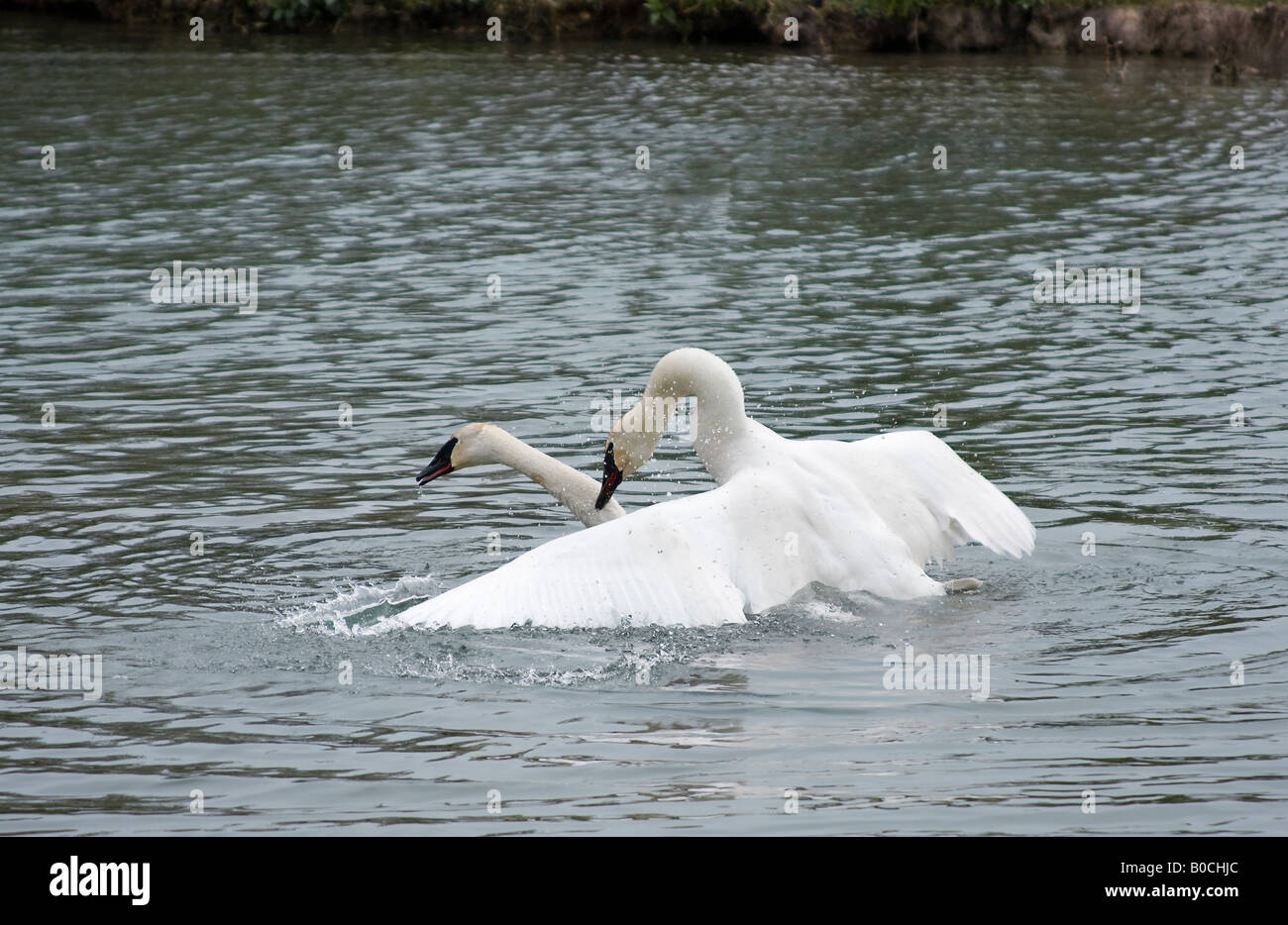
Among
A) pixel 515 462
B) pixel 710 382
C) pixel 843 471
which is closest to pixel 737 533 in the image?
pixel 843 471

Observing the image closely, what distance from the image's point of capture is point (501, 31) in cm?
4497

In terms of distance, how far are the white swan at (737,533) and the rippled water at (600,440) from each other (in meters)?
0.30

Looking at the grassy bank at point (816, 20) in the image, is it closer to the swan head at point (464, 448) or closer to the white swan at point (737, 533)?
the swan head at point (464, 448)

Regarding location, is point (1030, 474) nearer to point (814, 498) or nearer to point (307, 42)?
point (814, 498)

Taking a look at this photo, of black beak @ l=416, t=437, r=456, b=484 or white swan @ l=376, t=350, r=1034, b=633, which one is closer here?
white swan @ l=376, t=350, r=1034, b=633

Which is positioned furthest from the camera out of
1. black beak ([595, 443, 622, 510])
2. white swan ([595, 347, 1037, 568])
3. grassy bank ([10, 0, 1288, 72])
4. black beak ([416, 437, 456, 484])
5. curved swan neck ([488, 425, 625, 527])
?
grassy bank ([10, 0, 1288, 72])

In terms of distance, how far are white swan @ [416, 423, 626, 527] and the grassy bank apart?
2854 cm

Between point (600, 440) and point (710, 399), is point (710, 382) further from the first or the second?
point (600, 440)

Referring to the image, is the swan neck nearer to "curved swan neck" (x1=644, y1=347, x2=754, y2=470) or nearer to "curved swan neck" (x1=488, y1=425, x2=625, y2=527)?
"curved swan neck" (x1=488, y1=425, x2=625, y2=527)

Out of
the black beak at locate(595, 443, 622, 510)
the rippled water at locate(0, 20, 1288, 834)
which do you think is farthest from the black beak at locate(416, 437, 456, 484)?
the black beak at locate(595, 443, 622, 510)

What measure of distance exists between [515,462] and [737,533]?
243 centimetres

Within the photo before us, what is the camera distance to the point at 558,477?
10.7m

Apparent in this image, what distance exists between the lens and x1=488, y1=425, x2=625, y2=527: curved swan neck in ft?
34.6
